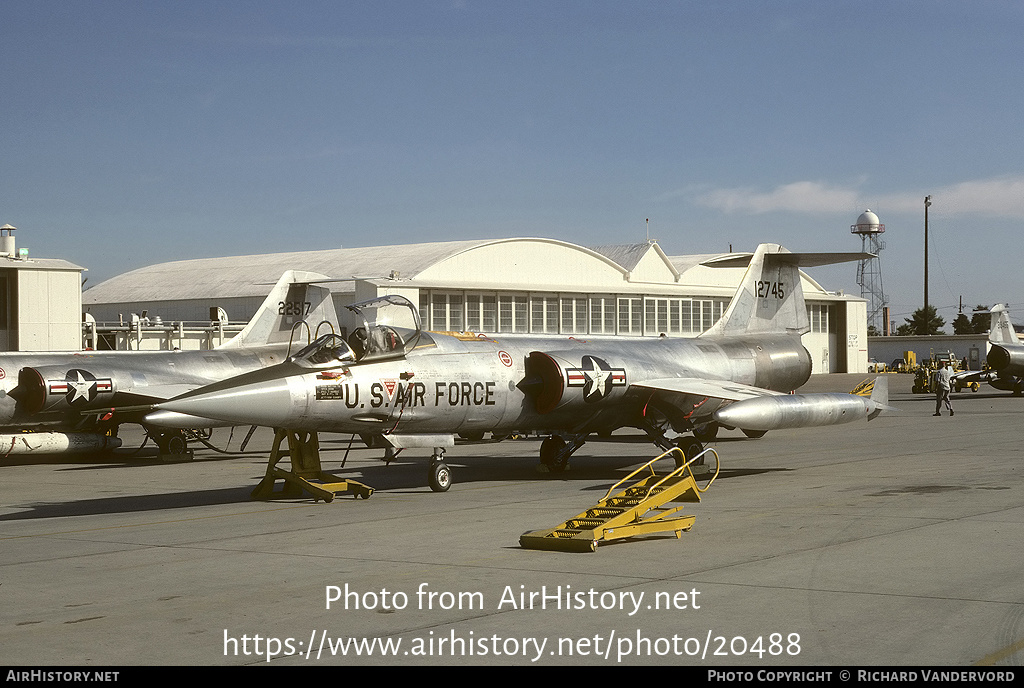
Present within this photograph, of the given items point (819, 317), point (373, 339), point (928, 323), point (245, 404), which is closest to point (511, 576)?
point (245, 404)

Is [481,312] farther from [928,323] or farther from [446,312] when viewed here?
[928,323]

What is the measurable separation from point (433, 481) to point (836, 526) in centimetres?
670

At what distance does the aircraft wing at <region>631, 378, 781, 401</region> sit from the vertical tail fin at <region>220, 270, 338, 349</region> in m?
12.5

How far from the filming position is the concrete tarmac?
7.34 m

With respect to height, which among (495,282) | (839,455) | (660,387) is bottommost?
(839,455)

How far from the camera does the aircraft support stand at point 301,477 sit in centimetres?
1648

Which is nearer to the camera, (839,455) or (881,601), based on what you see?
(881,601)

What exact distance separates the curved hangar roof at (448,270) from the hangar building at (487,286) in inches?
2.4

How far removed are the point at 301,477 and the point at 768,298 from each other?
11776 millimetres

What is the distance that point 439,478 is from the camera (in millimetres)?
17031
